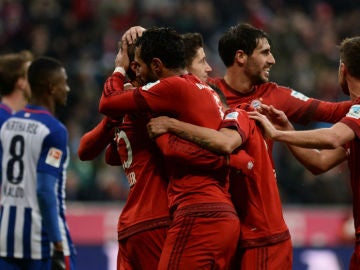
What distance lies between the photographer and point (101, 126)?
550 cm

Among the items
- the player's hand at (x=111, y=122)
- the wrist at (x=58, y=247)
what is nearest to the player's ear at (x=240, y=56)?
the player's hand at (x=111, y=122)

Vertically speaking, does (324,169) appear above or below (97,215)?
above

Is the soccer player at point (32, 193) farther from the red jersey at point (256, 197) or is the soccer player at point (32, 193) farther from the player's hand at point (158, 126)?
the red jersey at point (256, 197)

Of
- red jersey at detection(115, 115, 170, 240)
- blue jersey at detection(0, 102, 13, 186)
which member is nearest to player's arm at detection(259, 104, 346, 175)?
red jersey at detection(115, 115, 170, 240)

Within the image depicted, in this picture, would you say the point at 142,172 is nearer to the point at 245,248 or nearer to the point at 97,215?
the point at 245,248

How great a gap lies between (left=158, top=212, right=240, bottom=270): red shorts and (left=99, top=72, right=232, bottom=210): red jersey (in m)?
0.10

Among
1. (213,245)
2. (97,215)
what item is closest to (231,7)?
(97,215)

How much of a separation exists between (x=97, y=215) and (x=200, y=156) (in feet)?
23.1

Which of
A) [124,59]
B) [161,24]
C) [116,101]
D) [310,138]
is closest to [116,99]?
[116,101]

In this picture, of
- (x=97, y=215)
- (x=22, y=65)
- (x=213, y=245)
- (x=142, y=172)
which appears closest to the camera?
(x=213, y=245)

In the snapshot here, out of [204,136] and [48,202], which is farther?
[48,202]

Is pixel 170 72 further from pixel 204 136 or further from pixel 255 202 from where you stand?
pixel 255 202

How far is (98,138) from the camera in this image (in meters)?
5.54

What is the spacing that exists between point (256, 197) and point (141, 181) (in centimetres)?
69
